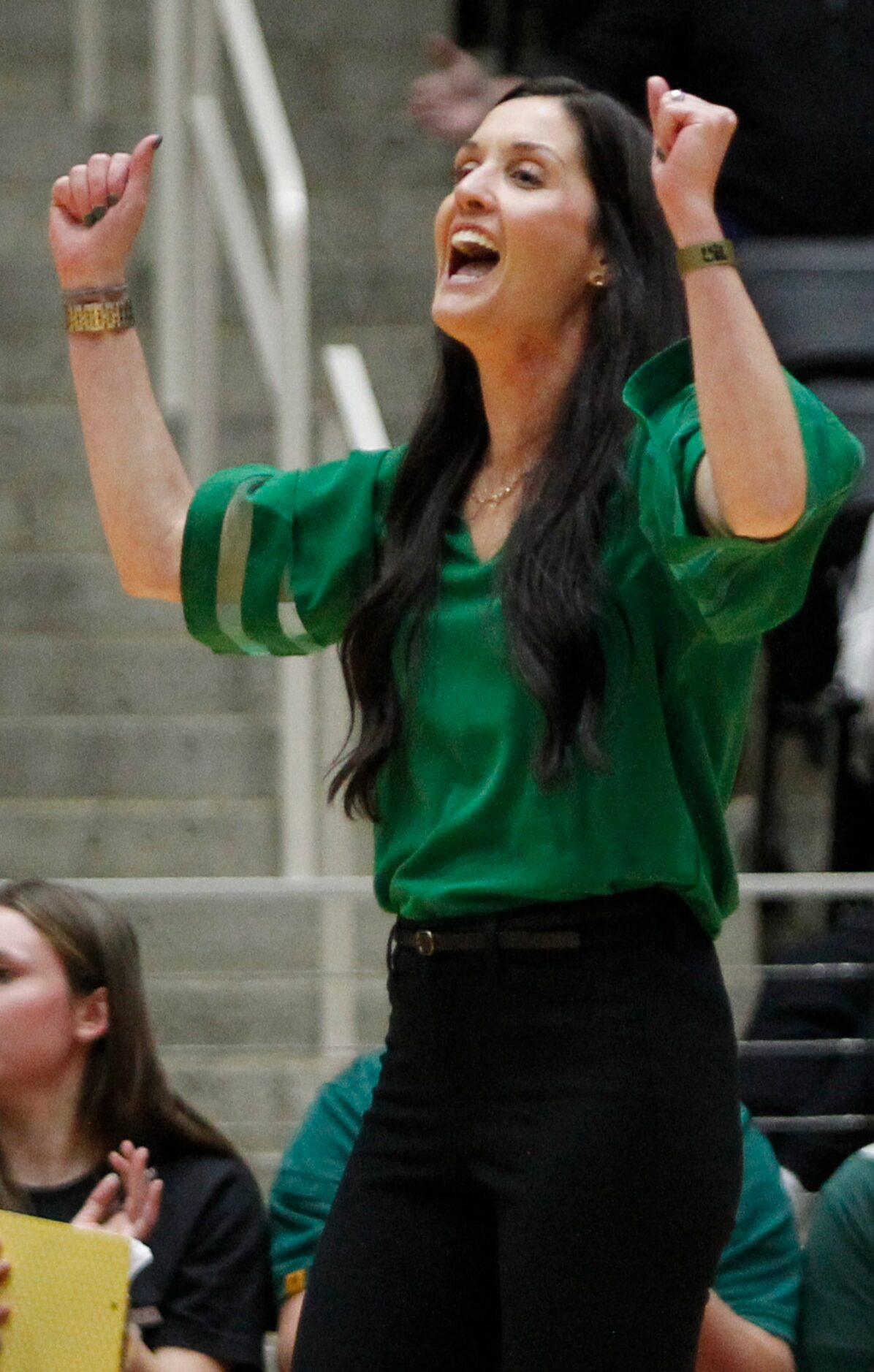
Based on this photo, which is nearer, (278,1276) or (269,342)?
(278,1276)

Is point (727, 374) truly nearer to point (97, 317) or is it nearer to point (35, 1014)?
point (97, 317)

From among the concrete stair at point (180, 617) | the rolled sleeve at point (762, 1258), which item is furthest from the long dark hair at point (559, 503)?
the concrete stair at point (180, 617)

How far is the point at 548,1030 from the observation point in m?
1.54

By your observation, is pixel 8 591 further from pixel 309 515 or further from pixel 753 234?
pixel 309 515

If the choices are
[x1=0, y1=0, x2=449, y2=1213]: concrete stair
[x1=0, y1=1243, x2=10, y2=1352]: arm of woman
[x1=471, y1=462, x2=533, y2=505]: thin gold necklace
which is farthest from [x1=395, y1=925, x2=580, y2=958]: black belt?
[x1=0, y1=0, x2=449, y2=1213]: concrete stair

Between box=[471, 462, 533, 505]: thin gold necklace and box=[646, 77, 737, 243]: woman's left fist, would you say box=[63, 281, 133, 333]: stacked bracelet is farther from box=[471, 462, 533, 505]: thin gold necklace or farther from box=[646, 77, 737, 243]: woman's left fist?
box=[646, 77, 737, 243]: woman's left fist

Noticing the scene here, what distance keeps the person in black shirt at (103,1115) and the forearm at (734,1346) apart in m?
0.48

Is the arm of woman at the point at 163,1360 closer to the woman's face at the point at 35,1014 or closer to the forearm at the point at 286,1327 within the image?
the forearm at the point at 286,1327

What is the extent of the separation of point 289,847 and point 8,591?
1193 millimetres

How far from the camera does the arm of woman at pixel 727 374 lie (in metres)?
1.44

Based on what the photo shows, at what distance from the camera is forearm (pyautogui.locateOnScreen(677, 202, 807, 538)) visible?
1.44 m

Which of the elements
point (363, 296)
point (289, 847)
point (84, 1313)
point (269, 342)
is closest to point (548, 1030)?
point (84, 1313)

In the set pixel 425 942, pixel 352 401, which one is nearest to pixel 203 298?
pixel 352 401

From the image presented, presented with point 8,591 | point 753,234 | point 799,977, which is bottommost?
point 799,977
